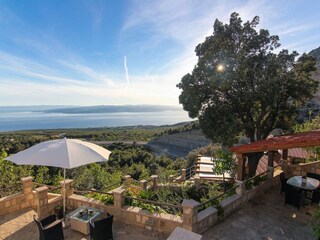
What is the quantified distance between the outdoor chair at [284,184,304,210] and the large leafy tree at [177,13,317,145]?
3237mm

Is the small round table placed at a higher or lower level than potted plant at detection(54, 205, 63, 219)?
higher

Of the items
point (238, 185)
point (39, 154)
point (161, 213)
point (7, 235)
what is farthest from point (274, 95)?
point (7, 235)

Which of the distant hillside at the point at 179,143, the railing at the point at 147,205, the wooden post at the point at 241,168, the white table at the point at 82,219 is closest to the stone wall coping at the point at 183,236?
the railing at the point at 147,205

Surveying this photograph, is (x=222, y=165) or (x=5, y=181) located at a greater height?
(x=222, y=165)

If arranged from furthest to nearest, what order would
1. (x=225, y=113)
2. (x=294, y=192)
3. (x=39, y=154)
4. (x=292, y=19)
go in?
(x=225, y=113) → (x=292, y=19) → (x=294, y=192) → (x=39, y=154)

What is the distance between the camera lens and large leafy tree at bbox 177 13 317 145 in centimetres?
959

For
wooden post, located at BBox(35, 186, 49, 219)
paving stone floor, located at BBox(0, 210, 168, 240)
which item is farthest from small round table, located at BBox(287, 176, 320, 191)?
wooden post, located at BBox(35, 186, 49, 219)

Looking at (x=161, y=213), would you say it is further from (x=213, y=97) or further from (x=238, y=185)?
(x=213, y=97)

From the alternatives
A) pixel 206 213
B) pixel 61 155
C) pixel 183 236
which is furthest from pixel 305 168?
pixel 61 155

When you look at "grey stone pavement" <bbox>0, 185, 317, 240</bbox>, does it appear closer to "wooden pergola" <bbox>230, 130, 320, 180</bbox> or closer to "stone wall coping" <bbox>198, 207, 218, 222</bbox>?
"stone wall coping" <bbox>198, 207, 218, 222</bbox>

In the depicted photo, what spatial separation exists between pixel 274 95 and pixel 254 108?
5.53 ft

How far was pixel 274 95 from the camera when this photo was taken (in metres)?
9.47

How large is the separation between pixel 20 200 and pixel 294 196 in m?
9.19

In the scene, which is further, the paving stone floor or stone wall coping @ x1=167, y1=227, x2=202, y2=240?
the paving stone floor
